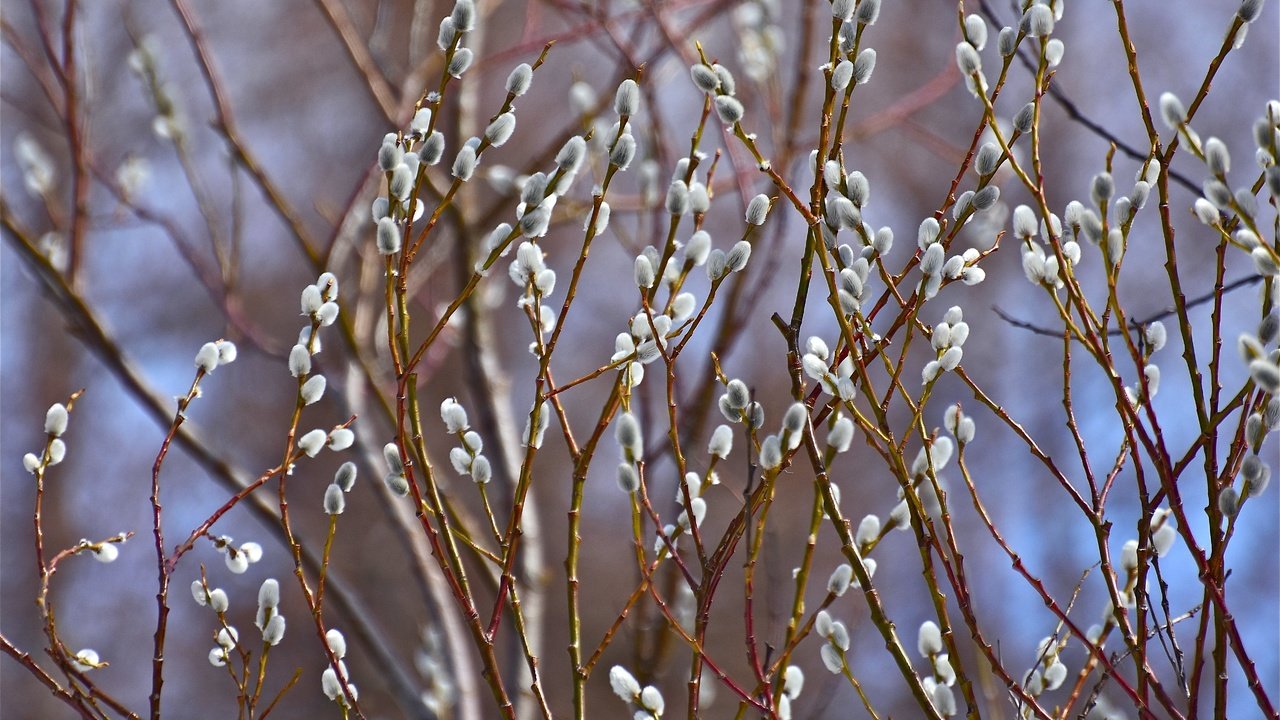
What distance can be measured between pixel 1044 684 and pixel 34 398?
5.79m

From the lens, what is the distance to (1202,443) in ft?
2.23

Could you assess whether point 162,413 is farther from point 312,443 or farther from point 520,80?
point 520,80

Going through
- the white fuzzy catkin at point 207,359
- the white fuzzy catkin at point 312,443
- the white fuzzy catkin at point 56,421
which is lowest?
the white fuzzy catkin at point 312,443

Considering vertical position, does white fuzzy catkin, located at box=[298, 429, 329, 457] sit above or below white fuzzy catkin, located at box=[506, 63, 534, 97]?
below

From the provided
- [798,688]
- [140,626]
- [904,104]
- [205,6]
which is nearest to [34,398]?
[140,626]

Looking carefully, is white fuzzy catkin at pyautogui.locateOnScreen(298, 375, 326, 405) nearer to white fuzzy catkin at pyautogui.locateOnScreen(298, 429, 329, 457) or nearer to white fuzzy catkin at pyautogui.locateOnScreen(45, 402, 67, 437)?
white fuzzy catkin at pyautogui.locateOnScreen(298, 429, 329, 457)

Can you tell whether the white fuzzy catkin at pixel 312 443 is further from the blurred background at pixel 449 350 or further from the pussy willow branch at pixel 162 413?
the blurred background at pixel 449 350

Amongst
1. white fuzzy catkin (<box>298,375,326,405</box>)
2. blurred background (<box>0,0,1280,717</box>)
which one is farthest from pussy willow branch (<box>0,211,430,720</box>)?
blurred background (<box>0,0,1280,717</box>)

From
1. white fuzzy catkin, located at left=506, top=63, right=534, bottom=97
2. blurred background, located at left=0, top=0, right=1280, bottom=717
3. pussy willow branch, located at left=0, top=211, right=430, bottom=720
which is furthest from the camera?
blurred background, located at left=0, top=0, right=1280, bottom=717

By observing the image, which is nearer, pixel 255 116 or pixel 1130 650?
pixel 1130 650

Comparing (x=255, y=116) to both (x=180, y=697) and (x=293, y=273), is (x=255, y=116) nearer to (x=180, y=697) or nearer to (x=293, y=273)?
(x=293, y=273)

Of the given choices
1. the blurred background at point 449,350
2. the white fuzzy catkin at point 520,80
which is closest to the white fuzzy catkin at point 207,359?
the white fuzzy catkin at point 520,80

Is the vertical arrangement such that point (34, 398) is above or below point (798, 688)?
above

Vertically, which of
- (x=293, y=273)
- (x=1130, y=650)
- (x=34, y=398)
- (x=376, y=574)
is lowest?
(x=1130, y=650)
